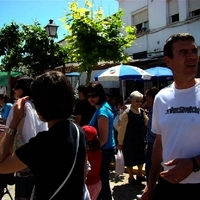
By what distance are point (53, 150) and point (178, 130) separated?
2.95 ft

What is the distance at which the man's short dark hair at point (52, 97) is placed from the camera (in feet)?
6.25

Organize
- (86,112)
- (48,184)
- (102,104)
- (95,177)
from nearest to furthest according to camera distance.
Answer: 1. (48,184)
2. (95,177)
3. (102,104)
4. (86,112)

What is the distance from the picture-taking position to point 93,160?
3.54m

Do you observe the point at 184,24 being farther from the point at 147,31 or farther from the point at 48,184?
the point at 48,184

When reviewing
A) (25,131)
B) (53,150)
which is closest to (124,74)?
(25,131)

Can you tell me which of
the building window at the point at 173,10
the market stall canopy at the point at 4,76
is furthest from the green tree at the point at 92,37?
the market stall canopy at the point at 4,76

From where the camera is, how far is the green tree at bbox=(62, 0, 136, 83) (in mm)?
9586

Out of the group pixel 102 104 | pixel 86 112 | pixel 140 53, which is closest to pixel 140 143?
pixel 86 112

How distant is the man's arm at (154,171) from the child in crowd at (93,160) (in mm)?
1064

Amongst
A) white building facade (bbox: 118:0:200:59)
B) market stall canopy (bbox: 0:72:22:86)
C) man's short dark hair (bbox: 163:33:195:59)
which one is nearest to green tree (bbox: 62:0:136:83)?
white building facade (bbox: 118:0:200:59)

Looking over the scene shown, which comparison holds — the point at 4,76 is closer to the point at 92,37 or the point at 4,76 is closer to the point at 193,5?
the point at 92,37

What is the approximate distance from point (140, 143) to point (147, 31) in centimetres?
1052

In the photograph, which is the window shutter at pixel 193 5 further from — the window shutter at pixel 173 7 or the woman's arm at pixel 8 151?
the woman's arm at pixel 8 151

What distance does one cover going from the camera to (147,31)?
15.6m
